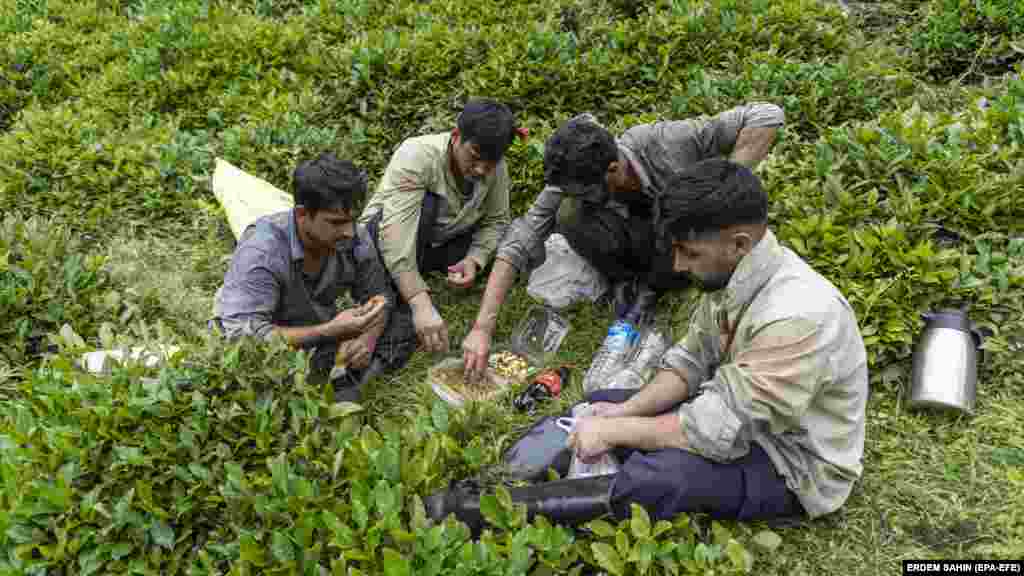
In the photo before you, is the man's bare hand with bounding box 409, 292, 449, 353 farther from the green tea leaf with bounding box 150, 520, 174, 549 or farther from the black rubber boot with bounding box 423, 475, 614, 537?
the green tea leaf with bounding box 150, 520, 174, 549

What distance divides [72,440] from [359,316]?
122 cm

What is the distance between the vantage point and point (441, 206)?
4.07 meters

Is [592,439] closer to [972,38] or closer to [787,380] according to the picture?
[787,380]

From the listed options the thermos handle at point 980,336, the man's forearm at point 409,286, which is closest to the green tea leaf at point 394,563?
the man's forearm at point 409,286

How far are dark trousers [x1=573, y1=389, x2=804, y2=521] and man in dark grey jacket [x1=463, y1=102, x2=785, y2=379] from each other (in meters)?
1.32

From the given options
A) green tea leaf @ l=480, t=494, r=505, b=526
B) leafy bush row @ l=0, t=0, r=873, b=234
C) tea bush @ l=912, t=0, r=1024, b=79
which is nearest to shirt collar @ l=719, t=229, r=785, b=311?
green tea leaf @ l=480, t=494, r=505, b=526

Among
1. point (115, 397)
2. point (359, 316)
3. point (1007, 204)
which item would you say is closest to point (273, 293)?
point (359, 316)

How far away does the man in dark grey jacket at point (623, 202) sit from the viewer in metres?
3.58

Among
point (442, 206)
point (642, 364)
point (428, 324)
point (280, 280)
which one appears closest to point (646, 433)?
point (642, 364)

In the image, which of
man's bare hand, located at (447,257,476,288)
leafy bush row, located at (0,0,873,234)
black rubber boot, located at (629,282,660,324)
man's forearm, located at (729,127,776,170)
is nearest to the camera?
man's forearm, located at (729,127,776,170)

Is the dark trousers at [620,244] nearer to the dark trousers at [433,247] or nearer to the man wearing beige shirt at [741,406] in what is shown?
the dark trousers at [433,247]

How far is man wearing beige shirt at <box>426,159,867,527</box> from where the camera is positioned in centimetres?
221

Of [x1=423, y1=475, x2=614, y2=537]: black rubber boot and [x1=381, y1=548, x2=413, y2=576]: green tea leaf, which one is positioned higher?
[x1=381, y1=548, x2=413, y2=576]: green tea leaf

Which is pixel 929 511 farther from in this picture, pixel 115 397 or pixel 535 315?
pixel 115 397
